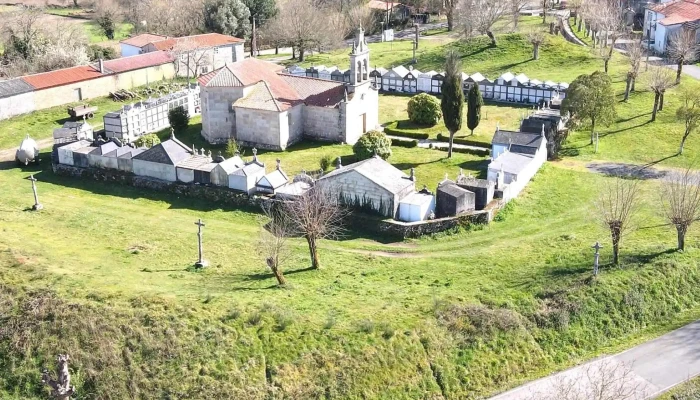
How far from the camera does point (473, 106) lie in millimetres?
51688

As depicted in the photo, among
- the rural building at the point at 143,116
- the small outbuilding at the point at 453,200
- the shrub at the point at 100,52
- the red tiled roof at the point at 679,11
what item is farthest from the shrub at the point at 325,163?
the red tiled roof at the point at 679,11

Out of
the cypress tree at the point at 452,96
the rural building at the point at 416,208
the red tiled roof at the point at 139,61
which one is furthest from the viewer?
the red tiled roof at the point at 139,61

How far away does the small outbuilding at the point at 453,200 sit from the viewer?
38750mm

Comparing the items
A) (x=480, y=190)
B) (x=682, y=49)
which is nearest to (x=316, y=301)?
(x=480, y=190)

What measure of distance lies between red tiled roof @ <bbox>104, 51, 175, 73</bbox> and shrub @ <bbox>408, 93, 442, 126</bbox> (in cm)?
2754

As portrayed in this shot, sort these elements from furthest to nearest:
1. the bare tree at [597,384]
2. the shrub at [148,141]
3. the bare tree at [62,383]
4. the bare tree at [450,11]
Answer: the bare tree at [450,11] → the shrub at [148,141] → the bare tree at [597,384] → the bare tree at [62,383]

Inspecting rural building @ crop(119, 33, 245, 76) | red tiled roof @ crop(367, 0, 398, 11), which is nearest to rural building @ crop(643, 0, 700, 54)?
red tiled roof @ crop(367, 0, 398, 11)

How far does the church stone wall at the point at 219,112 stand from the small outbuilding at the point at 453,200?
19.3m

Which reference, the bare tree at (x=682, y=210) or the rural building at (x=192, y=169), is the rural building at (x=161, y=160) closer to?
the rural building at (x=192, y=169)

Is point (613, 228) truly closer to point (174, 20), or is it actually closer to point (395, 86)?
point (395, 86)

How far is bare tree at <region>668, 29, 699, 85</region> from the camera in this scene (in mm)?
61188

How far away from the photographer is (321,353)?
26969 mm

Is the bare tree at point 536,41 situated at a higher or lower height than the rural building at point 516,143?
higher

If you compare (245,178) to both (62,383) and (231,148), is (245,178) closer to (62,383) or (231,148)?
(231,148)
